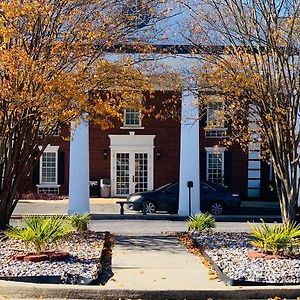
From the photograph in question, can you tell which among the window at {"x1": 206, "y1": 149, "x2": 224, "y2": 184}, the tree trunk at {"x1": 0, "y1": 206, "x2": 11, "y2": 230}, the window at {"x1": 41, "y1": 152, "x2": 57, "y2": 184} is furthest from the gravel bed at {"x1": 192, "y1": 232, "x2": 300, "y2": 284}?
the window at {"x1": 41, "y1": 152, "x2": 57, "y2": 184}

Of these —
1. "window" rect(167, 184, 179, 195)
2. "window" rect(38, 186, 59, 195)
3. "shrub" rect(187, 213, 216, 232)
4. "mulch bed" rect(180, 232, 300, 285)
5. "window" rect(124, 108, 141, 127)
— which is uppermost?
"window" rect(124, 108, 141, 127)

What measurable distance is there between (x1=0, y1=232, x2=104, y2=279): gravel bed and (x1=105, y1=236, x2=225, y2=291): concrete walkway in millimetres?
378

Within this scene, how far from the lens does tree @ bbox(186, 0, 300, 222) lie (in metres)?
13.7

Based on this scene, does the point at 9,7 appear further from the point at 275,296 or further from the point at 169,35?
the point at 275,296

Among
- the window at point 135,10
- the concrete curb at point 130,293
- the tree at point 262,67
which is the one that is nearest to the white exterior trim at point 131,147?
the tree at point 262,67

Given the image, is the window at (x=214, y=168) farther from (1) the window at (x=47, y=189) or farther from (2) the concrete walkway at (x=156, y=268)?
(2) the concrete walkway at (x=156, y=268)

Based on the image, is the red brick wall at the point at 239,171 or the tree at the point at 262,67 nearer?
the tree at the point at 262,67

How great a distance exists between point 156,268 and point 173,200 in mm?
15741

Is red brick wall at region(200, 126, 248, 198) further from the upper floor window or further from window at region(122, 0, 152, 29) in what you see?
window at region(122, 0, 152, 29)

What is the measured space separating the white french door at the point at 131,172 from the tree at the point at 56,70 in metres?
18.3

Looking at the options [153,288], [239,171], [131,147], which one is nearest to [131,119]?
[131,147]

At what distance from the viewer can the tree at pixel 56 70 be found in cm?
1283

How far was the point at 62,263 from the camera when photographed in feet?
34.7

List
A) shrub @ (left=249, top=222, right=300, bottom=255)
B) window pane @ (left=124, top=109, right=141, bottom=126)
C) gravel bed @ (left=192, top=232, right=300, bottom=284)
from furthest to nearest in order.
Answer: window pane @ (left=124, top=109, right=141, bottom=126), shrub @ (left=249, top=222, right=300, bottom=255), gravel bed @ (left=192, top=232, right=300, bottom=284)
